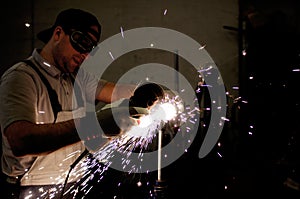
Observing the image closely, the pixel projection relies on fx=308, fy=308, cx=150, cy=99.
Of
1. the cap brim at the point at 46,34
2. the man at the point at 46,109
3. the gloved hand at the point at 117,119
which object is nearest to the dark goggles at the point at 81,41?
the man at the point at 46,109

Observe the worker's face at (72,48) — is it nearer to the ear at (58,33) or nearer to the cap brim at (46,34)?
the ear at (58,33)

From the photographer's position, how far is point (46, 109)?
1.79m

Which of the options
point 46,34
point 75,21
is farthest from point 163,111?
point 46,34

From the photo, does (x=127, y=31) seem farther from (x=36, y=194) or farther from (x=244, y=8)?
(x=36, y=194)

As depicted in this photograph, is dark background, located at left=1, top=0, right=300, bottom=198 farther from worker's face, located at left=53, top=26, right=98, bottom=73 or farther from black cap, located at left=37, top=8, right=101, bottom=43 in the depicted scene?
black cap, located at left=37, top=8, right=101, bottom=43

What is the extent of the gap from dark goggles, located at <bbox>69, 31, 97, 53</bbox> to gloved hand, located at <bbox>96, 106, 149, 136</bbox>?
0.50 m

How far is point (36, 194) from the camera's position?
5.96 ft

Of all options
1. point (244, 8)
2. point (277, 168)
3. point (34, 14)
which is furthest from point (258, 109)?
point (34, 14)

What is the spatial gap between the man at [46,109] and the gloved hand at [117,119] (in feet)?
0.41

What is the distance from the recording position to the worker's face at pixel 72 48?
1.86 meters

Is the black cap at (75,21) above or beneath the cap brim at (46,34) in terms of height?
above

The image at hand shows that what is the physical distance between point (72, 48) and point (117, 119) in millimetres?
595

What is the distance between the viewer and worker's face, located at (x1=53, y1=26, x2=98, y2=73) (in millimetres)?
1862

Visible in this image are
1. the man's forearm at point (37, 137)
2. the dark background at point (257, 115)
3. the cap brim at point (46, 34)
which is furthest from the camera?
the dark background at point (257, 115)
